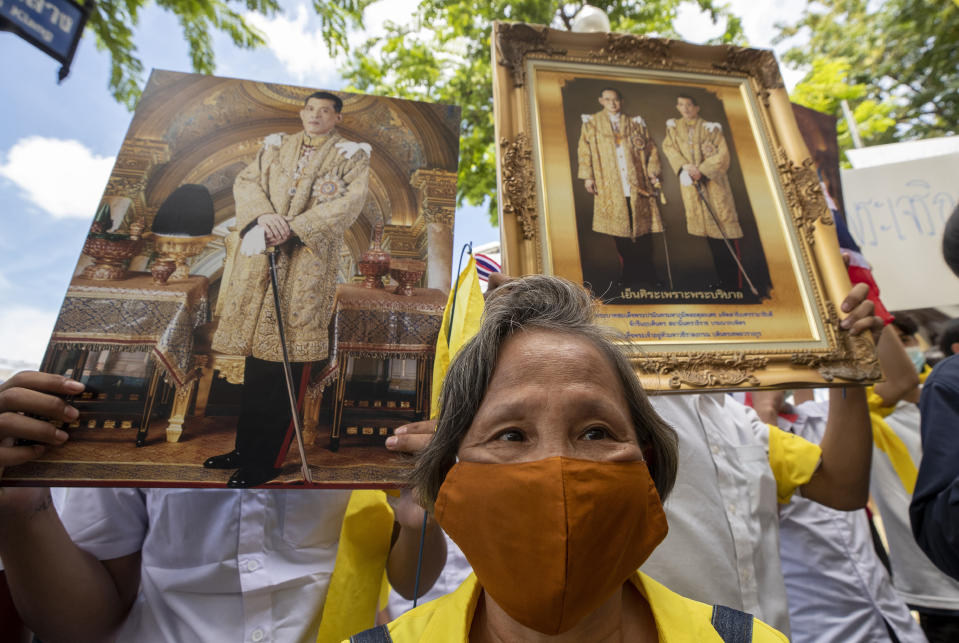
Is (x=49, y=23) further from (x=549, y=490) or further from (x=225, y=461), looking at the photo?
(x=549, y=490)

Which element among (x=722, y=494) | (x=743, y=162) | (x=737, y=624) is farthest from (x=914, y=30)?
(x=737, y=624)

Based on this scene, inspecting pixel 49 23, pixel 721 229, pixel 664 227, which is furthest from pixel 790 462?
pixel 49 23

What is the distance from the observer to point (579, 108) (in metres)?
2.11

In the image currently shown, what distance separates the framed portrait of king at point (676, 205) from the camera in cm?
183

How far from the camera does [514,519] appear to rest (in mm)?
1191

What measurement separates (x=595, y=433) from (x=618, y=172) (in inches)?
48.8

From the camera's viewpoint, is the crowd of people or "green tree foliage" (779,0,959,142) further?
"green tree foliage" (779,0,959,142)

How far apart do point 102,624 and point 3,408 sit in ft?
3.21

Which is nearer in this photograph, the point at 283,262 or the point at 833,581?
the point at 283,262

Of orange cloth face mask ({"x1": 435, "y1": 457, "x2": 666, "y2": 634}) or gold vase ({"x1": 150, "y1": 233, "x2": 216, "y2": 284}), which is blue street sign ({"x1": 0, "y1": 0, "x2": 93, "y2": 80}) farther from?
orange cloth face mask ({"x1": 435, "y1": 457, "x2": 666, "y2": 634})

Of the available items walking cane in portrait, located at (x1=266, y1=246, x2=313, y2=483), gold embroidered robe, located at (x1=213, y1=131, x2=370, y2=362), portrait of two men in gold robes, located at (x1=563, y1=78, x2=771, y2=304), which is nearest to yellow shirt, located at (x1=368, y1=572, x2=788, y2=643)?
walking cane in portrait, located at (x1=266, y1=246, x2=313, y2=483)

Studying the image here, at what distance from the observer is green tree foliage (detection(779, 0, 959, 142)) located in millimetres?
11148

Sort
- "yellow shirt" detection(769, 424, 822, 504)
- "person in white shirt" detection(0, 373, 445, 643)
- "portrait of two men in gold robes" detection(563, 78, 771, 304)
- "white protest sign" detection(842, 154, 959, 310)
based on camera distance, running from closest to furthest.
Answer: "person in white shirt" detection(0, 373, 445, 643), "portrait of two men in gold robes" detection(563, 78, 771, 304), "yellow shirt" detection(769, 424, 822, 504), "white protest sign" detection(842, 154, 959, 310)

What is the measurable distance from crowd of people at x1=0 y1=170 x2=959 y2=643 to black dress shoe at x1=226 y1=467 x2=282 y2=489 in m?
0.38
